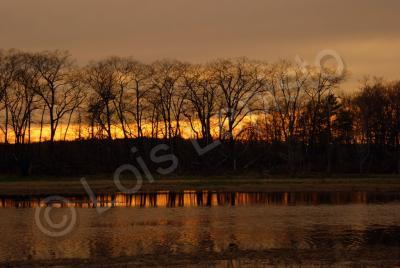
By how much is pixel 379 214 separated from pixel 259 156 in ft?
180

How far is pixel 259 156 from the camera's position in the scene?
8925 cm

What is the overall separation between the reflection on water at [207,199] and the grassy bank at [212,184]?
4.95 meters

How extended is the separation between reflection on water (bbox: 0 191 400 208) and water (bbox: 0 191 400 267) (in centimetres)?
14

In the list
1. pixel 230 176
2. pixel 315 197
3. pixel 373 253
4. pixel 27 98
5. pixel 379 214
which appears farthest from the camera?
pixel 27 98

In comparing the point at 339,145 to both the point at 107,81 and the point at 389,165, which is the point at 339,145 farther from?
the point at 107,81

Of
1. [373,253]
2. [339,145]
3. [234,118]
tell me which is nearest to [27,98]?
[234,118]

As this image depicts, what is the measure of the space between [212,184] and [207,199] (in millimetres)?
15891

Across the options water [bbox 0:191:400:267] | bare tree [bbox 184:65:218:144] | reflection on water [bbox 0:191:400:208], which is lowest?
water [bbox 0:191:400:267]

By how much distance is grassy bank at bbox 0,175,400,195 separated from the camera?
58531 millimetres
